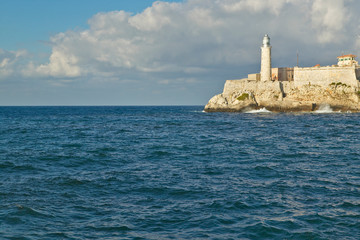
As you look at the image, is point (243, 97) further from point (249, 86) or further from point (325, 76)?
point (325, 76)

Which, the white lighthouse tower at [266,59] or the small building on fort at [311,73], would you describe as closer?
the small building on fort at [311,73]

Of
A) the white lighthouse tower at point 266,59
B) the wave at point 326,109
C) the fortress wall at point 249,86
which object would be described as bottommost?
the wave at point 326,109

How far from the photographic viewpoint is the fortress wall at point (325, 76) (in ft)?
244

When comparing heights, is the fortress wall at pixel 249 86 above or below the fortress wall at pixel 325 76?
below

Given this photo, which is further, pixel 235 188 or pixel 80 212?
pixel 235 188

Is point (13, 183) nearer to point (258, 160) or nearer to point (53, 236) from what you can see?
point (53, 236)

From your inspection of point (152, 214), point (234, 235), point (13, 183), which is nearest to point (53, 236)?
point (152, 214)

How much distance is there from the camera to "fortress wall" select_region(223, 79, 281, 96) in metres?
78.9

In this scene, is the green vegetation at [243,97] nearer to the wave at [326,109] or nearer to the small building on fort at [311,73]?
the small building on fort at [311,73]

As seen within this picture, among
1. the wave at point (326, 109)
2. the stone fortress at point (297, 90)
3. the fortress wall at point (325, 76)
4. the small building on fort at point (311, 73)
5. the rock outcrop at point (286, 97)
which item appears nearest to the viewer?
the rock outcrop at point (286, 97)

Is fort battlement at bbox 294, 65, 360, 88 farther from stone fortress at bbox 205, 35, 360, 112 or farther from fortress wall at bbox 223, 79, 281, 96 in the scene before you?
fortress wall at bbox 223, 79, 281, 96

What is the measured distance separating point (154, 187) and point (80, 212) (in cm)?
369

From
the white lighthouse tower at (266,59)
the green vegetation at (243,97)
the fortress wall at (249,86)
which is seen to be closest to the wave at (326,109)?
the fortress wall at (249,86)

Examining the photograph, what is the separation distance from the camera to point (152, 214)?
11.1m
